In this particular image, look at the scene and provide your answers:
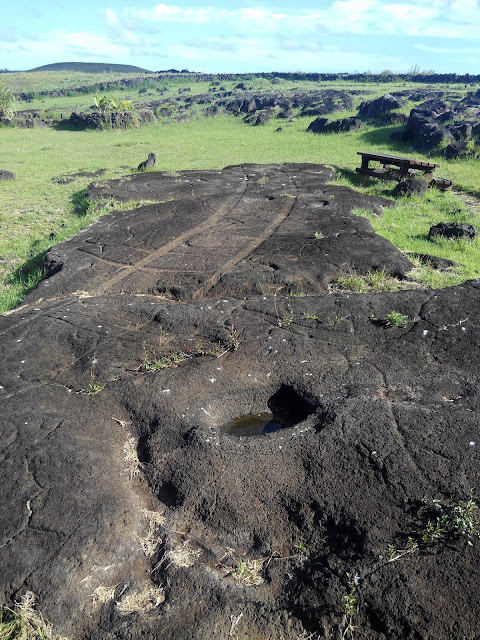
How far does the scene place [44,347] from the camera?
5094mm

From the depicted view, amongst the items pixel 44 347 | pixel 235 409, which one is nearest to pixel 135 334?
pixel 44 347

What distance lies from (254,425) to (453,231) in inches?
264

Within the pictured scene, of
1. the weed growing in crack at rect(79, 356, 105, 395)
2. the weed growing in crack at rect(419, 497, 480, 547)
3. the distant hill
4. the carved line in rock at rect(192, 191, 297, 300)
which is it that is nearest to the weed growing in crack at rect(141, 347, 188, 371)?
the weed growing in crack at rect(79, 356, 105, 395)

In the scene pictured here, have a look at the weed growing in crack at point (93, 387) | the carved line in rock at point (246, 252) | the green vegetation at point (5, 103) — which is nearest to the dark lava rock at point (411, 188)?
the carved line in rock at point (246, 252)

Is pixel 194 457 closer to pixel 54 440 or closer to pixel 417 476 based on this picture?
pixel 54 440

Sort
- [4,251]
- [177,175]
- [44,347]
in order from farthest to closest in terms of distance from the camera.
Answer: [177,175], [4,251], [44,347]

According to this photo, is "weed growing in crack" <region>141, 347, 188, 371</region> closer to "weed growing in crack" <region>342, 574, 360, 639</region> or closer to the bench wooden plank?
"weed growing in crack" <region>342, 574, 360, 639</region>

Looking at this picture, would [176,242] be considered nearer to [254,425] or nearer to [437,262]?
[437,262]

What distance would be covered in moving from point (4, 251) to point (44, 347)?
557 centimetres

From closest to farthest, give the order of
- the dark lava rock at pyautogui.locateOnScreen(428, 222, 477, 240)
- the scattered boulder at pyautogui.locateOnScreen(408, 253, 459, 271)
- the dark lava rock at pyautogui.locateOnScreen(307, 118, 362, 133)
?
the scattered boulder at pyautogui.locateOnScreen(408, 253, 459, 271) → the dark lava rock at pyautogui.locateOnScreen(428, 222, 477, 240) → the dark lava rock at pyautogui.locateOnScreen(307, 118, 362, 133)

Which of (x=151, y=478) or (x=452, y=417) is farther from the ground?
(x=452, y=417)

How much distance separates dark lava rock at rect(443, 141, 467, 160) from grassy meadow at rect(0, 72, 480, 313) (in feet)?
1.20

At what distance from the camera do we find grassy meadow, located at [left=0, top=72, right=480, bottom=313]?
879 cm

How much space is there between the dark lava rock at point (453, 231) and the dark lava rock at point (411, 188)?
2.94 m
